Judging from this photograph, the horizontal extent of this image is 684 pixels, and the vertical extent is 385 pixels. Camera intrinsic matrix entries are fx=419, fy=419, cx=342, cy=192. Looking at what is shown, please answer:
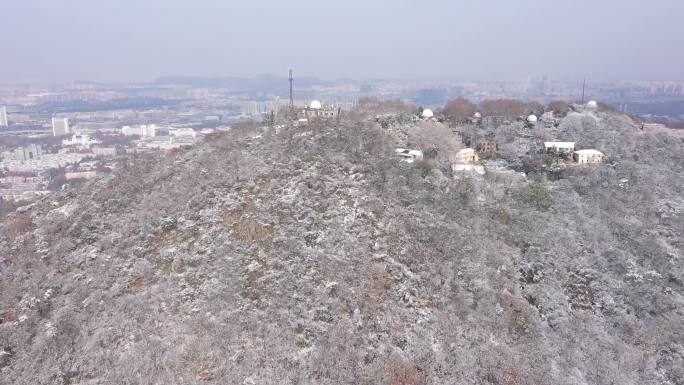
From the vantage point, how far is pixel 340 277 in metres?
15.2

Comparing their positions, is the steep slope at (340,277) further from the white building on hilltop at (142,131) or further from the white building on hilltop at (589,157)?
the white building on hilltop at (142,131)

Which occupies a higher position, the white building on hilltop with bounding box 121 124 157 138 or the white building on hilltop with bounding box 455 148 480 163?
the white building on hilltop with bounding box 455 148 480 163

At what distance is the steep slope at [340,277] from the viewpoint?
1263 cm

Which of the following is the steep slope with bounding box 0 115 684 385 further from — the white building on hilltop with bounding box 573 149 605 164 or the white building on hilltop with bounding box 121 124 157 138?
the white building on hilltop with bounding box 121 124 157 138

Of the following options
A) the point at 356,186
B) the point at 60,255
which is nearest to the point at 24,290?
the point at 60,255

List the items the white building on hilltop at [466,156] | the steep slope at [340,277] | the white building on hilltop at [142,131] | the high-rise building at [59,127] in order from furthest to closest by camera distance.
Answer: the high-rise building at [59,127] < the white building on hilltop at [142,131] < the white building on hilltop at [466,156] < the steep slope at [340,277]

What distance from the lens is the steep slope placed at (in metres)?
12.6

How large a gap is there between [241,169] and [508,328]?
14.6 metres

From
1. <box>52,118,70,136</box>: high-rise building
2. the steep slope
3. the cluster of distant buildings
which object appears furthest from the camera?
<box>52,118,70,136</box>: high-rise building

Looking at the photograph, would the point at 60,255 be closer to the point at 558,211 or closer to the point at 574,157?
the point at 558,211

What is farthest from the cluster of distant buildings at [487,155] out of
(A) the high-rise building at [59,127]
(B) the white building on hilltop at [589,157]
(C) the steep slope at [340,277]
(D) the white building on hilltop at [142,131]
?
(A) the high-rise building at [59,127]

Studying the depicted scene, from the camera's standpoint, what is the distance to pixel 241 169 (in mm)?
22016

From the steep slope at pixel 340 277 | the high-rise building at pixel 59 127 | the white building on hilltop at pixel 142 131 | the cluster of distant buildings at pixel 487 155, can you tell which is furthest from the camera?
the high-rise building at pixel 59 127

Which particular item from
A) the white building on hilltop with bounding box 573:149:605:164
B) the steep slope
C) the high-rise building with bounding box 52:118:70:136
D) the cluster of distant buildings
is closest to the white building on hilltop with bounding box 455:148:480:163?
the cluster of distant buildings
